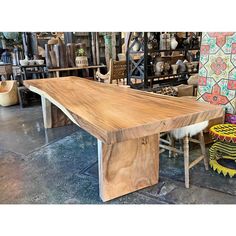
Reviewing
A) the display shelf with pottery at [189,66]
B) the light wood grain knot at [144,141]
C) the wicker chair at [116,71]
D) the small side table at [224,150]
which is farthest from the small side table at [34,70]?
the small side table at [224,150]

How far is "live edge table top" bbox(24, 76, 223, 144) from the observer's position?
4.05ft

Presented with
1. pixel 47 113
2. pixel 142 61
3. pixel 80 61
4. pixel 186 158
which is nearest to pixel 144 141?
pixel 186 158

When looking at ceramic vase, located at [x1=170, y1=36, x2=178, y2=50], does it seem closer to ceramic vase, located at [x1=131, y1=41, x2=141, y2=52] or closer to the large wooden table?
ceramic vase, located at [x1=131, y1=41, x2=141, y2=52]

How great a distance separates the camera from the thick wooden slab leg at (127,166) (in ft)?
5.73

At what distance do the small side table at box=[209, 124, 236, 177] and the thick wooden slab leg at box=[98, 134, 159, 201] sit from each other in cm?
55

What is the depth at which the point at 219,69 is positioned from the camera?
247 cm

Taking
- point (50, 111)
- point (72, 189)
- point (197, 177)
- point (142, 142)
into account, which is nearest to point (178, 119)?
point (142, 142)

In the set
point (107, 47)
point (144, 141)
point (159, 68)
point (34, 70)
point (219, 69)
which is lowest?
point (144, 141)

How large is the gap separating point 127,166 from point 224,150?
0.92 metres

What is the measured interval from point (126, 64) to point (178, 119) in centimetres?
278

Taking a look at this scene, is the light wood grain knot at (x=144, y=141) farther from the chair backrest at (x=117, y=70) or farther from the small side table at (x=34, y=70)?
the small side table at (x=34, y=70)

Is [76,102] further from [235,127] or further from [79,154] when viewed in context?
[235,127]

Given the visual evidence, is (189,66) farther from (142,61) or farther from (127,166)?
(127,166)

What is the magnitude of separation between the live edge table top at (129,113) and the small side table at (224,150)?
0.52m
